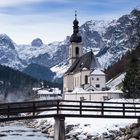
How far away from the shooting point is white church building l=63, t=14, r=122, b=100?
12225 centimetres

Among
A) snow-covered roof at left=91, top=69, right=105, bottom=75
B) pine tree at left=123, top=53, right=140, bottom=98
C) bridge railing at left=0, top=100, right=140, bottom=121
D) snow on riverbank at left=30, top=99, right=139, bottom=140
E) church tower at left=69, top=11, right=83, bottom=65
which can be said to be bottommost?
snow on riverbank at left=30, top=99, right=139, bottom=140

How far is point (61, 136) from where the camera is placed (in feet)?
137

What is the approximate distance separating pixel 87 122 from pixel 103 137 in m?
10.2

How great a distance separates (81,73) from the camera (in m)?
136

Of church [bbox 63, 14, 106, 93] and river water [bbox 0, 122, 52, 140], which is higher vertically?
church [bbox 63, 14, 106, 93]

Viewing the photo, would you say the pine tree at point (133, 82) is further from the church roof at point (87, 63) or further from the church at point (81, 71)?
the church roof at point (87, 63)

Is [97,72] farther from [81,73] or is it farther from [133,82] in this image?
[133,82]

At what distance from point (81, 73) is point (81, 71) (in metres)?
0.65

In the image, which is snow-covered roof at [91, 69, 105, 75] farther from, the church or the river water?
the river water

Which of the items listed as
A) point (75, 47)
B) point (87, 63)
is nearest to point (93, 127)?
point (87, 63)

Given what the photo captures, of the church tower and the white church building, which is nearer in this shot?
the white church building

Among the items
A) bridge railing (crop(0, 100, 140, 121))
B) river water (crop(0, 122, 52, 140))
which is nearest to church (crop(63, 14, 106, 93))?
river water (crop(0, 122, 52, 140))

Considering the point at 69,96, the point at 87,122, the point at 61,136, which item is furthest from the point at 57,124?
the point at 69,96

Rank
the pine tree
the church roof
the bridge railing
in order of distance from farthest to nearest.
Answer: the church roof < the pine tree < the bridge railing
